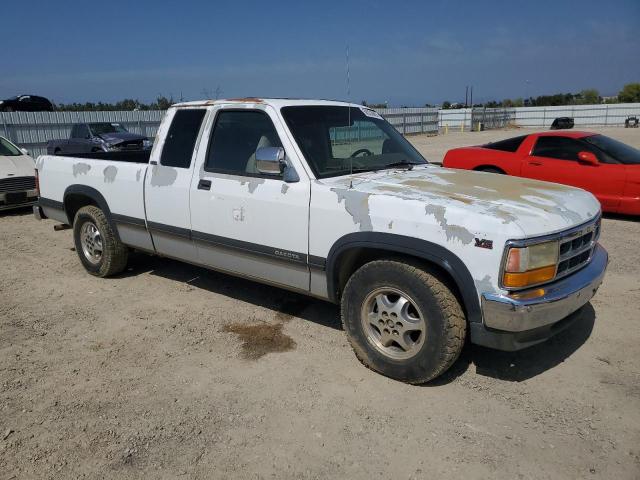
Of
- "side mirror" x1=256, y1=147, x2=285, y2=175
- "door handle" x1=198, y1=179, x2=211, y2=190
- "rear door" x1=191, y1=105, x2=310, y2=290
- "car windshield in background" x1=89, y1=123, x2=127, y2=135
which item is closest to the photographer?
"side mirror" x1=256, y1=147, x2=285, y2=175

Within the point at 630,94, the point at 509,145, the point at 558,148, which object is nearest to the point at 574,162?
the point at 558,148

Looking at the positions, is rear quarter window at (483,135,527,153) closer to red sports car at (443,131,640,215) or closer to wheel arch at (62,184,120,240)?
red sports car at (443,131,640,215)

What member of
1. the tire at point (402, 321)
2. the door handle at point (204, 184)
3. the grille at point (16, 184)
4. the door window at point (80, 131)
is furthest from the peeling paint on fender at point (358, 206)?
the door window at point (80, 131)

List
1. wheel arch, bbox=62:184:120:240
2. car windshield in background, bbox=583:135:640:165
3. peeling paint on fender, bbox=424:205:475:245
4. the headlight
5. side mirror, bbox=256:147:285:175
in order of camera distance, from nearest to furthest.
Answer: the headlight → peeling paint on fender, bbox=424:205:475:245 → side mirror, bbox=256:147:285:175 → wheel arch, bbox=62:184:120:240 → car windshield in background, bbox=583:135:640:165

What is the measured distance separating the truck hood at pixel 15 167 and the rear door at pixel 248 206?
7080mm

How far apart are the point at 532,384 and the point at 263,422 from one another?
1.88 m

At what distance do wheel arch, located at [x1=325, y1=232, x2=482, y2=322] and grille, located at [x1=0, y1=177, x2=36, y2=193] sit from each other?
844 cm

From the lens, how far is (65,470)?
2.83 m

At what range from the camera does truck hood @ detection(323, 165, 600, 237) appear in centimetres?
321

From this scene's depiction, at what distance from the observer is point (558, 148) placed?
29.4ft

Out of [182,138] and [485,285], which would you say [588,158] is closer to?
[485,285]

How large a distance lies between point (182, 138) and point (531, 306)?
339 centimetres

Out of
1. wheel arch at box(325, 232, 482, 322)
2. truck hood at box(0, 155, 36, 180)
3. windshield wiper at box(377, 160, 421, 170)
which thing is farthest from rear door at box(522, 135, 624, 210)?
truck hood at box(0, 155, 36, 180)

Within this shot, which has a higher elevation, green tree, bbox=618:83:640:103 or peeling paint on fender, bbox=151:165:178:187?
green tree, bbox=618:83:640:103
